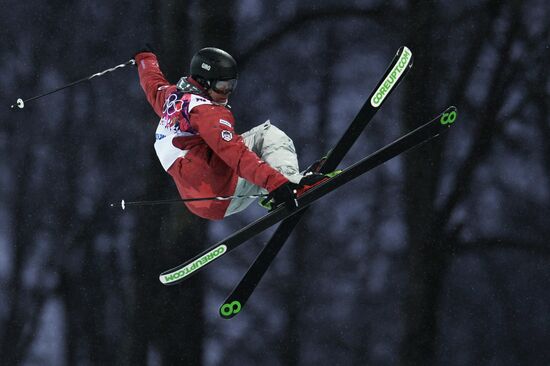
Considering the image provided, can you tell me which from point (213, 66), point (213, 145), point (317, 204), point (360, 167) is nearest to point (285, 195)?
point (213, 145)

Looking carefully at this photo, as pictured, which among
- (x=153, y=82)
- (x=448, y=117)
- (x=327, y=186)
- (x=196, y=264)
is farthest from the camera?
(x=153, y=82)

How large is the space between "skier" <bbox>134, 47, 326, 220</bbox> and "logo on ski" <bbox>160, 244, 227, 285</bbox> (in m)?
0.26

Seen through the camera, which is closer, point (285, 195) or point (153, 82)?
point (285, 195)

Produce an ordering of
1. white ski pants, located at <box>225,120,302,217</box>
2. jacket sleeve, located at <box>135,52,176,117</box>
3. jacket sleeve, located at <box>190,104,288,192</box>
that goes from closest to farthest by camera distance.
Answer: jacket sleeve, located at <box>190,104,288,192</box>
white ski pants, located at <box>225,120,302,217</box>
jacket sleeve, located at <box>135,52,176,117</box>

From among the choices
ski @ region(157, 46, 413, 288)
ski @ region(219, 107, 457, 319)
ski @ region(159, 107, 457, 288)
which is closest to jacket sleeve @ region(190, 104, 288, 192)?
ski @ region(159, 107, 457, 288)

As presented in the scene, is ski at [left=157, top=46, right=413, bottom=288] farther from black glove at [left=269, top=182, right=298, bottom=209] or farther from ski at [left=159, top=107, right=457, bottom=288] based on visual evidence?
black glove at [left=269, top=182, right=298, bottom=209]

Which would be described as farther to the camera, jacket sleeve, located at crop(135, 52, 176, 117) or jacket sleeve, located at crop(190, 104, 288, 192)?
jacket sleeve, located at crop(135, 52, 176, 117)

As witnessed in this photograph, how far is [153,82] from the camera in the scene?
865cm

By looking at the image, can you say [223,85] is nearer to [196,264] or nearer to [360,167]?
[360,167]

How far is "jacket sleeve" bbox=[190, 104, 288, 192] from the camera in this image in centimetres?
734

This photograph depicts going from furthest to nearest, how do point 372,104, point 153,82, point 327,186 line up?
point 153,82
point 372,104
point 327,186

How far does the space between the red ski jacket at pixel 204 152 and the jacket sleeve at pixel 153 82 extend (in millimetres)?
101

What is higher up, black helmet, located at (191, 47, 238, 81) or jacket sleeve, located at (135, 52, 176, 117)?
jacket sleeve, located at (135, 52, 176, 117)

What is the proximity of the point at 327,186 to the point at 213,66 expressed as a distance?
1.22 meters
